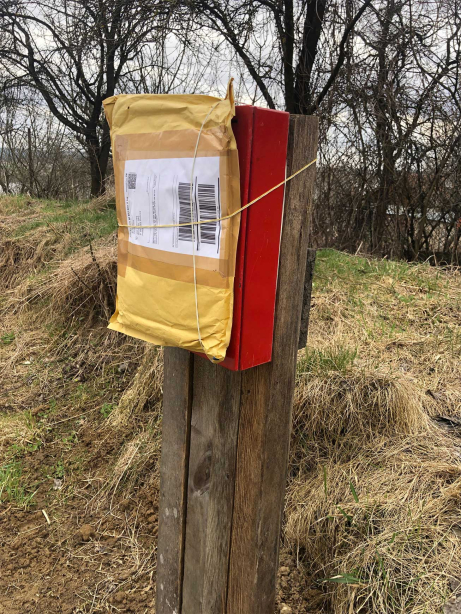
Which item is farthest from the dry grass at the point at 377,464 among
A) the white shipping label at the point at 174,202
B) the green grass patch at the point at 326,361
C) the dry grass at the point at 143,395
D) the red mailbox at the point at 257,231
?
the white shipping label at the point at 174,202

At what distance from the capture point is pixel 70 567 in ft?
7.40

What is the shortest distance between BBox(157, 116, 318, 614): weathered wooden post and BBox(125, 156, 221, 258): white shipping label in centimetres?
21

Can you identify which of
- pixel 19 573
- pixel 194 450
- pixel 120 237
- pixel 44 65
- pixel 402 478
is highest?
pixel 44 65

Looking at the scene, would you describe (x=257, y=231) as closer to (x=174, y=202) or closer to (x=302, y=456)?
(x=174, y=202)

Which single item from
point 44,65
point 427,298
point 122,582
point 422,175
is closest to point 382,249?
point 422,175

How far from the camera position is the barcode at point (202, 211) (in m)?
1.01

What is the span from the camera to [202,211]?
1.03 metres

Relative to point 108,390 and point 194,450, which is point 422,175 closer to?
point 108,390

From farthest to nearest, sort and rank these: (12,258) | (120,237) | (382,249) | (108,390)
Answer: (382,249) < (12,258) < (108,390) < (120,237)

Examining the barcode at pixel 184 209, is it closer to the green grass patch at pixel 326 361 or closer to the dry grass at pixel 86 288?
the green grass patch at pixel 326 361

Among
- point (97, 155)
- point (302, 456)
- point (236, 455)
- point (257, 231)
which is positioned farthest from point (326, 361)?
point (97, 155)

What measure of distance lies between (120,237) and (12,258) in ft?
14.7

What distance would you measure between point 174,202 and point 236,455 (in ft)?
2.15

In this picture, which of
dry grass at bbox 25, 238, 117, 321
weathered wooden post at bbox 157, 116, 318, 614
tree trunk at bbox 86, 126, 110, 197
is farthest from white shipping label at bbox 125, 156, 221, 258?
tree trunk at bbox 86, 126, 110, 197
